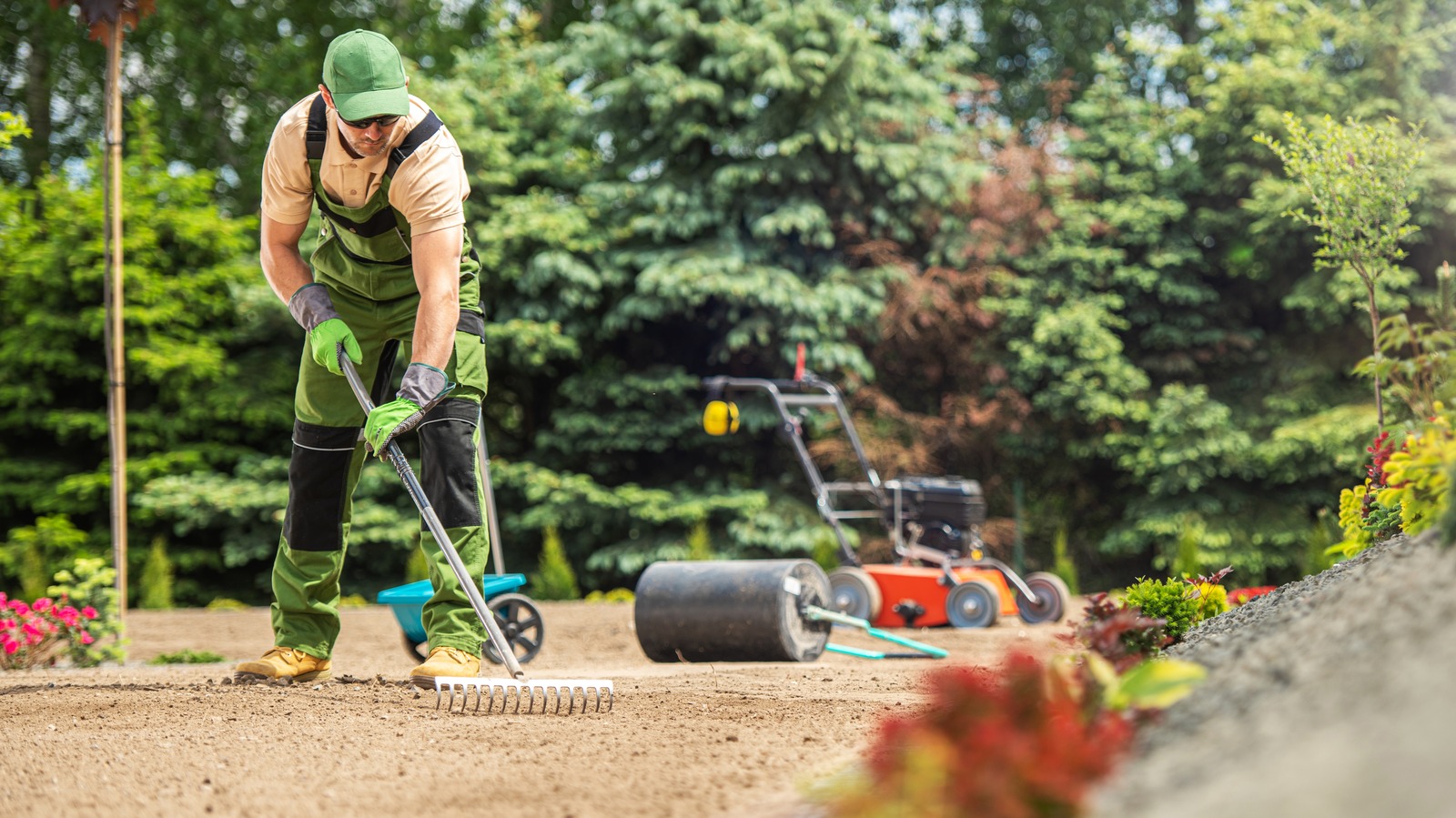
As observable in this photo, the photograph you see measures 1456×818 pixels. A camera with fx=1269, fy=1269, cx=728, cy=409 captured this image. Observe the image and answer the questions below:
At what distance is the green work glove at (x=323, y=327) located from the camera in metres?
3.96

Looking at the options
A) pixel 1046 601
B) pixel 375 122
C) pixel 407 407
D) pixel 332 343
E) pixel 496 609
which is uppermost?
pixel 375 122

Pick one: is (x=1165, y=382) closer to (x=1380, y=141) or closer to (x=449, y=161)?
(x=1380, y=141)

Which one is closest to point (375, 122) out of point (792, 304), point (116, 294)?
point (116, 294)

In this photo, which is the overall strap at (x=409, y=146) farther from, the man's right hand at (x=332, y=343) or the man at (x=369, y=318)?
the man's right hand at (x=332, y=343)

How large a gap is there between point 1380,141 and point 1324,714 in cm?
399

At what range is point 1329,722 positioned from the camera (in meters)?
1.55

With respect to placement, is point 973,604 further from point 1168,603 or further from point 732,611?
point 1168,603

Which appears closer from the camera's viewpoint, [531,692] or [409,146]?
[531,692]

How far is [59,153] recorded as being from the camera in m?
15.6

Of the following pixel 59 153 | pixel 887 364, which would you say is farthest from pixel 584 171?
pixel 59 153

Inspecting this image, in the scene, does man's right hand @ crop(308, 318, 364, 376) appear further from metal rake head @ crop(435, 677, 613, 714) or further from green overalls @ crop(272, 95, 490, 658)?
metal rake head @ crop(435, 677, 613, 714)

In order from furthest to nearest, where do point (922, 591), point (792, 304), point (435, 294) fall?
1. point (792, 304)
2. point (922, 591)
3. point (435, 294)

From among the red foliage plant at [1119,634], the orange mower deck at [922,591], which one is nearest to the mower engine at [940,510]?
the orange mower deck at [922,591]

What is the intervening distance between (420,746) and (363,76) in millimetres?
1869
